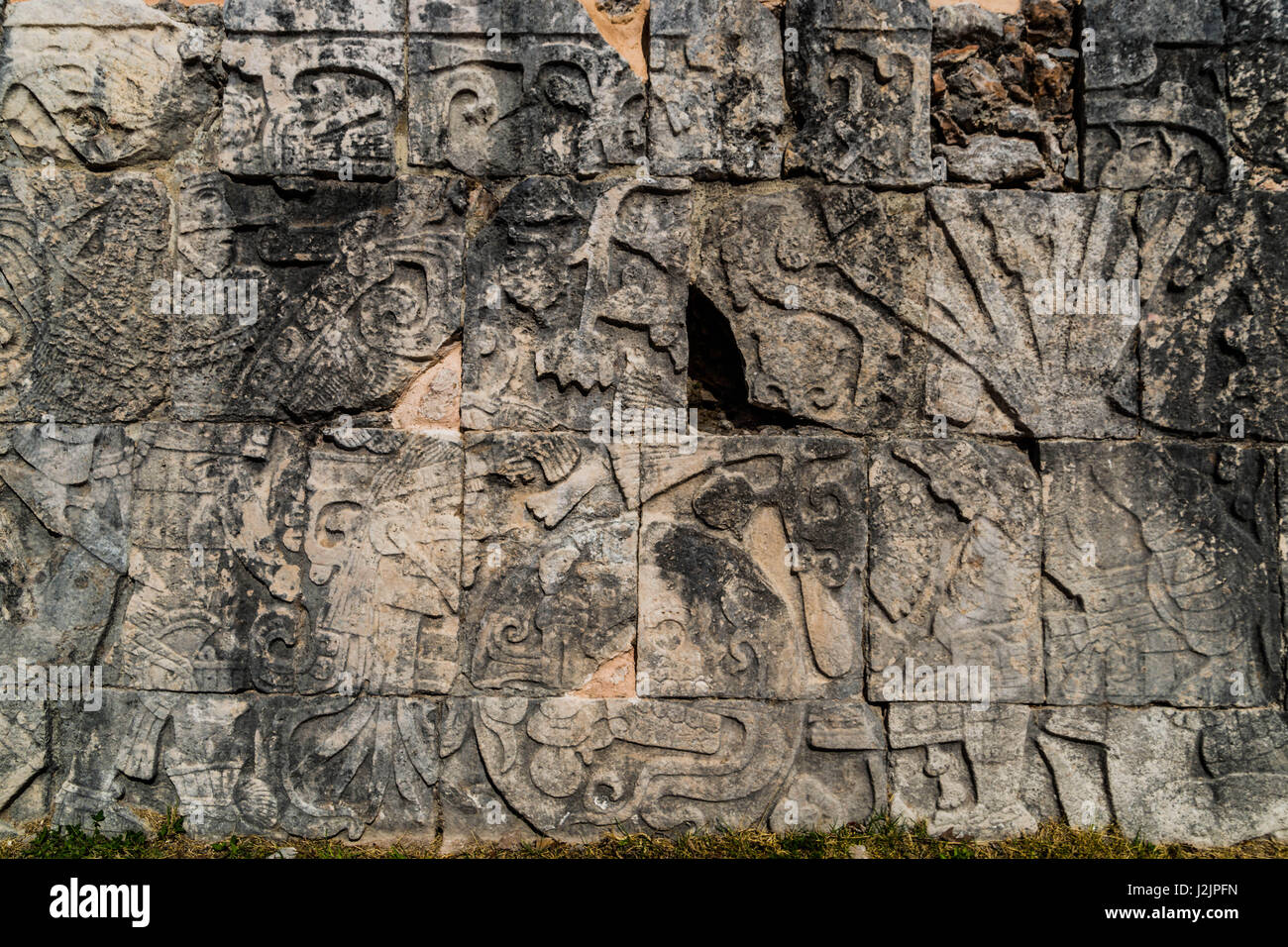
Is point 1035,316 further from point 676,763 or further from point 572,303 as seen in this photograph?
point 676,763

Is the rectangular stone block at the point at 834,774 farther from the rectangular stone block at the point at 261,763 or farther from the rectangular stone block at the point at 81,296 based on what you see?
the rectangular stone block at the point at 81,296

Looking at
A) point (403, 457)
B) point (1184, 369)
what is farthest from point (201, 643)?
point (1184, 369)

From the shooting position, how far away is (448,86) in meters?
4.02

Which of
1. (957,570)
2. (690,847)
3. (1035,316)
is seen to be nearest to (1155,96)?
(1035,316)

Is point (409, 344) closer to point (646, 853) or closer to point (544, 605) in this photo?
point (544, 605)

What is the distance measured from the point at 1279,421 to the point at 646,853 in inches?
123

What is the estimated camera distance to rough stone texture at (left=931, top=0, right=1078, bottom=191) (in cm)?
412

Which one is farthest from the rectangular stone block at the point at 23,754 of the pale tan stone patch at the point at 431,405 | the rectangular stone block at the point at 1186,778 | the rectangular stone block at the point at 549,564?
the rectangular stone block at the point at 1186,778

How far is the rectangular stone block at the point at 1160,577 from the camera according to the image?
4012 millimetres

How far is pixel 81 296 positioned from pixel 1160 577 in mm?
4567

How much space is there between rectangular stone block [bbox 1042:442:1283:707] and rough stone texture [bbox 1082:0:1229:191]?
3.82ft

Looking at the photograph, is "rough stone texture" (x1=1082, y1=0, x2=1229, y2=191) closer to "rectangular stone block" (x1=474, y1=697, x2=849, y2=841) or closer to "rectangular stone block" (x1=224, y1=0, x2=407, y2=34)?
"rectangular stone block" (x1=474, y1=697, x2=849, y2=841)

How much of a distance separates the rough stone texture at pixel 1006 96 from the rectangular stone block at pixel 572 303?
1.19 meters

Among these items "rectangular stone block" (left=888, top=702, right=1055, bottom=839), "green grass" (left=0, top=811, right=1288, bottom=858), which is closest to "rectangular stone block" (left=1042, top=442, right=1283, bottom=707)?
"rectangular stone block" (left=888, top=702, right=1055, bottom=839)
